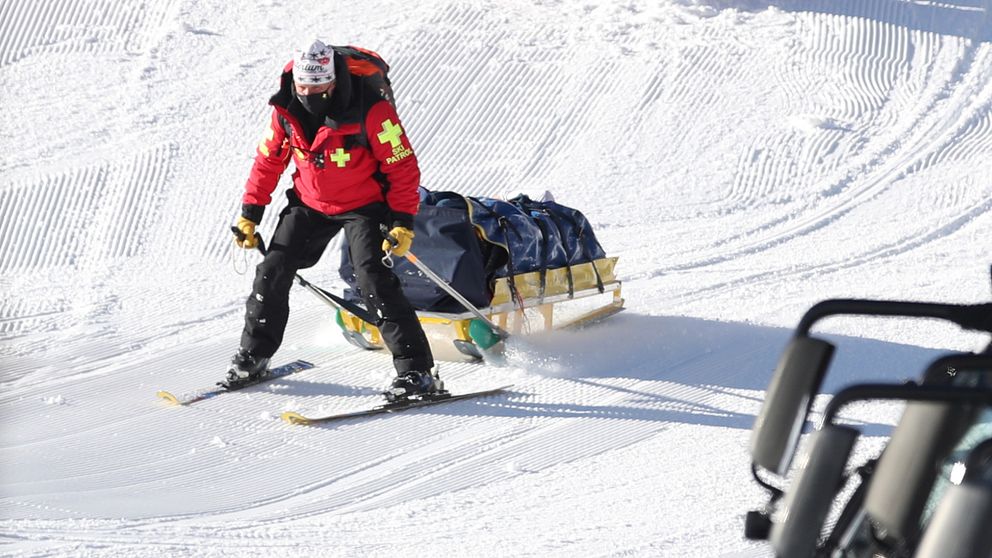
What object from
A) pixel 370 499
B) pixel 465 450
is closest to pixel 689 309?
pixel 465 450

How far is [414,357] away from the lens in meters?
6.37

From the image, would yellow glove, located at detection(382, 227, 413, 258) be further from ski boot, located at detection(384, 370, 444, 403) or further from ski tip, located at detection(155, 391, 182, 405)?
ski tip, located at detection(155, 391, 182, 405)

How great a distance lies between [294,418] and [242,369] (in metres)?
0.60

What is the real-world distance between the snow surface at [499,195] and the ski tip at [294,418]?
0.08 metres

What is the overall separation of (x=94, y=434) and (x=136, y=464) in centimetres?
46

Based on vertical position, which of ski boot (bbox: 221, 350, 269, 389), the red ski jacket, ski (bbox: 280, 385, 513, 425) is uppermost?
the red ski jacket

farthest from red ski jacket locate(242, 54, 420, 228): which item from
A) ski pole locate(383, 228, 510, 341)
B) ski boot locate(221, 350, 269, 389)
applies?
ski boot locate(221, 350, 269, 389)

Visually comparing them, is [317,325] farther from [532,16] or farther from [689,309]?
[532,16]

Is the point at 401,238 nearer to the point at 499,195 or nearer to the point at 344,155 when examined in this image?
the point at 344,155

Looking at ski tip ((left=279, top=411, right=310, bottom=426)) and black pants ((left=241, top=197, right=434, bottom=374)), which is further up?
black pants ((left=241, top=197, right=434, bottom=374))

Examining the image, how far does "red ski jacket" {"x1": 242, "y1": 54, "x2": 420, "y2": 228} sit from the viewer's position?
6.14m

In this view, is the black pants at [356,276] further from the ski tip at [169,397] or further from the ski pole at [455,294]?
the ski tip at [169,397]

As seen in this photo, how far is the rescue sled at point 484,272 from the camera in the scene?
689 cm

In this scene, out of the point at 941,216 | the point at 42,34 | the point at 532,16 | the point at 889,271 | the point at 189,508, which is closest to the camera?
the point at 189,508
